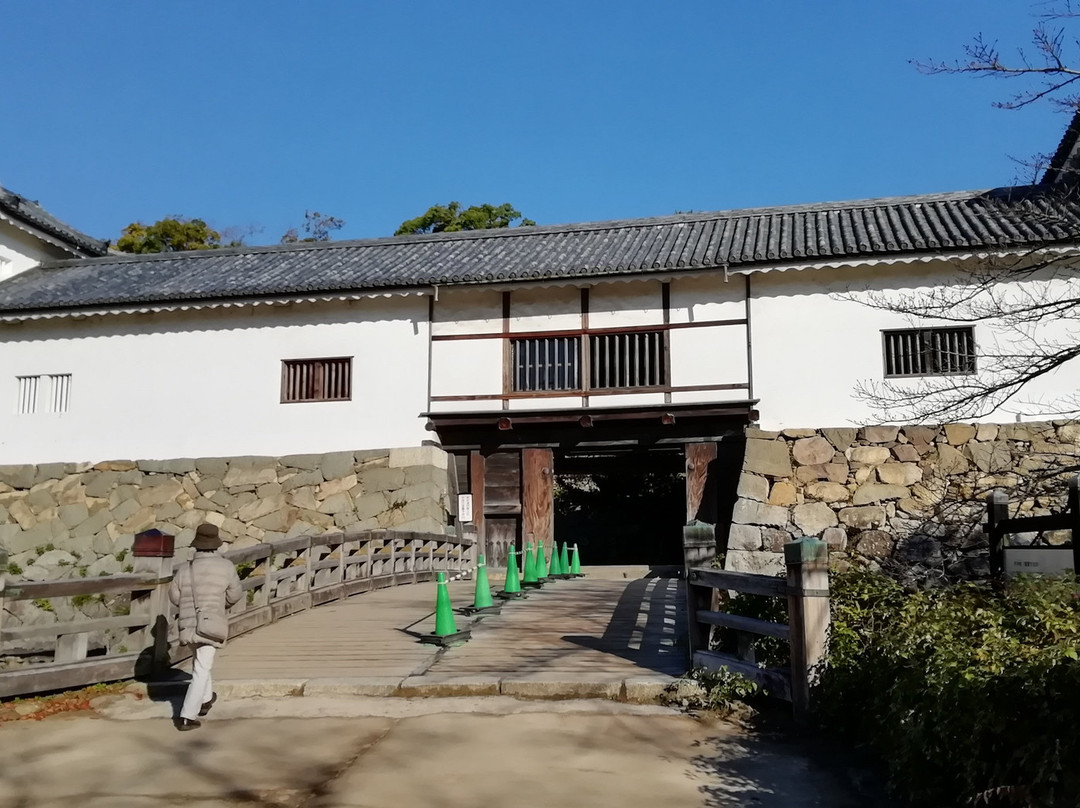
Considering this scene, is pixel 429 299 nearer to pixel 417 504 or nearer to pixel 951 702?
pixel 417 504

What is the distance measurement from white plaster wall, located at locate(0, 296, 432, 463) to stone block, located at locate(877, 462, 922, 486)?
8.60m

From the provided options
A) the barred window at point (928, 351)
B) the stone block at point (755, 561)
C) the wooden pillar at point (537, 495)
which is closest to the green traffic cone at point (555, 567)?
the wooden pillar at point (537, 495)

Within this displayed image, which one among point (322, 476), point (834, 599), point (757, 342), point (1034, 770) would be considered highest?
point (757, 342)

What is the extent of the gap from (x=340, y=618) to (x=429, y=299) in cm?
903

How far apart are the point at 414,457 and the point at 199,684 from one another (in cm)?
1165

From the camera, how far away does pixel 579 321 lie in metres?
18.3

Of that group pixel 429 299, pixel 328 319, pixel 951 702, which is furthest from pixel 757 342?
pixel 951 702

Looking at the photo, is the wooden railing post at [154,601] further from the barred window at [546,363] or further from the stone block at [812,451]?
the stone block at [812,451]

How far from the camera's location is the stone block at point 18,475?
65.8ft

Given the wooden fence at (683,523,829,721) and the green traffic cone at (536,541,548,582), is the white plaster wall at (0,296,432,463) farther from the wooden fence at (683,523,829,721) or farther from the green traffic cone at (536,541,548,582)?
the wooden fence at (683,523,829,721)

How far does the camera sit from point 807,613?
6344mm

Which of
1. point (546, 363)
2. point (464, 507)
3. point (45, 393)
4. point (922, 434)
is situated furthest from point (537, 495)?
point (45, 393)

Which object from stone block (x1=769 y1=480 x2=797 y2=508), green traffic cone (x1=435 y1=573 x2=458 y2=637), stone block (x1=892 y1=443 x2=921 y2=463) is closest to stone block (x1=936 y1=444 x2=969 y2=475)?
stone block (x1=892 y1=443 x2=921 y2=463)

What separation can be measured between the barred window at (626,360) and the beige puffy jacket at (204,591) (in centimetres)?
1146
